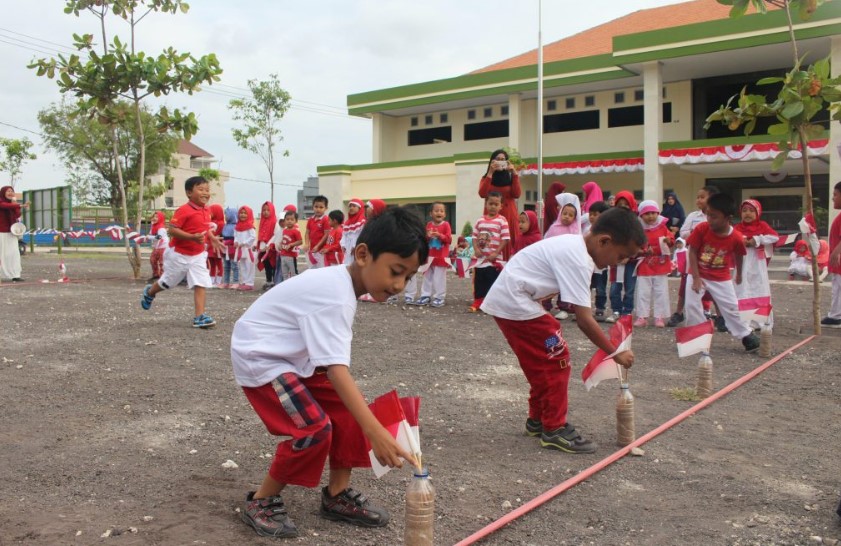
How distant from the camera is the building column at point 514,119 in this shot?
3125 centimetres

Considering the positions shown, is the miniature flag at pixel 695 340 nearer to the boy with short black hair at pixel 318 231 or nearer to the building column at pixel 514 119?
the boy with short black hair at pixel 318 231

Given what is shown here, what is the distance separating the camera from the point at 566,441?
4.06m

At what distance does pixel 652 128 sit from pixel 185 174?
62.5 meters

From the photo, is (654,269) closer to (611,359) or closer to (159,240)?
(611,359)

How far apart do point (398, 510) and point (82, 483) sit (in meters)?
1.52

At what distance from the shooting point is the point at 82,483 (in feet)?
11.1

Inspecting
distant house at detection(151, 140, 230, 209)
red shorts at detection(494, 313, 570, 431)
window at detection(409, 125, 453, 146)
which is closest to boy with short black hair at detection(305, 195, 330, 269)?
red shorts at detection(494, 313, 570, 431)

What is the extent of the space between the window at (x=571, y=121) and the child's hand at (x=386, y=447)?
2948 centimetres

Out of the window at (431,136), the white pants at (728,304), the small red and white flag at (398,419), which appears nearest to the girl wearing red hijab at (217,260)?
the white pants at (728,304)

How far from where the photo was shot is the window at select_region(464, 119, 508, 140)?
1304 inches

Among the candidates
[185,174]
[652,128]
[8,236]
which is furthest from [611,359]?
[185,174]

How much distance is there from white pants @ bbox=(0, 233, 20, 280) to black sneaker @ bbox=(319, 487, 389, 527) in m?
12.9

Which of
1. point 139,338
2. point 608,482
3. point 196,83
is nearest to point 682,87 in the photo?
point 196,83

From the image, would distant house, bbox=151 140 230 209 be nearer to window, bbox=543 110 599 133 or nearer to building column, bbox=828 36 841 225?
window, bbox=543 110 599 133
